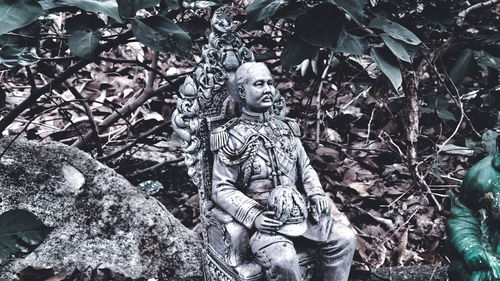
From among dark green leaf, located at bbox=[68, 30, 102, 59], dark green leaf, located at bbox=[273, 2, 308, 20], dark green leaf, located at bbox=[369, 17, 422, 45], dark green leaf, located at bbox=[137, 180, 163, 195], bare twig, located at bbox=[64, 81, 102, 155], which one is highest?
dark green leaf, located at bbox=[68, 30, 102, 59]

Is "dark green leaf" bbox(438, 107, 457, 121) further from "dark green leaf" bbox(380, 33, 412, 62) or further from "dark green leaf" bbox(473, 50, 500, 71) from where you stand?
"dark green leaf" bbox(380, 33, 412, 62)

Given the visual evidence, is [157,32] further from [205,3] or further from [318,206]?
[318,206]

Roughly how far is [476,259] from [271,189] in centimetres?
81

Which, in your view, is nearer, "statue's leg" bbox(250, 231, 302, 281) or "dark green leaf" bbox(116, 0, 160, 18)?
"dark green leaf" bbox(116, 0, 160, 18)

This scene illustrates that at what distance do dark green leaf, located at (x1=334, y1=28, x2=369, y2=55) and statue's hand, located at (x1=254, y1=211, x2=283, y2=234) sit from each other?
656mm

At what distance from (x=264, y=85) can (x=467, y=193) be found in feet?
2.91

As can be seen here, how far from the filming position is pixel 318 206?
2.37 m

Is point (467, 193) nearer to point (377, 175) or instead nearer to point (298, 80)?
point (377, 175)

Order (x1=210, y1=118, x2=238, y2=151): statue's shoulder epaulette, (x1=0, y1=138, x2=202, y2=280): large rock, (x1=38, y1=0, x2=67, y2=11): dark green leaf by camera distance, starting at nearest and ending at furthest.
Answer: (x1=38, y1=0, x2=67, y2=11): dark green leaf, (x1=210, y1=118, x2=238, y2=151): statue's shoulder epaulette, (x1=0, y1=138, x2=202, y2=280): large rock

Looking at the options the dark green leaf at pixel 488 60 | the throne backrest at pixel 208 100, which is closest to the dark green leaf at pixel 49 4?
the throne backrest at pixel 208 100

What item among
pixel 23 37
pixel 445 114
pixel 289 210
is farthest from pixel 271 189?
pixel 445 114

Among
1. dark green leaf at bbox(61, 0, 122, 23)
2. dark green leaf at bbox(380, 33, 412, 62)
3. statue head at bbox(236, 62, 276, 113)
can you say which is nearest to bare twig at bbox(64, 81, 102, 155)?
statue head at bbox(236, 62, 276, 113)

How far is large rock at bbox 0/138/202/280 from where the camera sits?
286cm

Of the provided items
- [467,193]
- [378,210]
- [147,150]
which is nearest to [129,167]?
[147,150]
